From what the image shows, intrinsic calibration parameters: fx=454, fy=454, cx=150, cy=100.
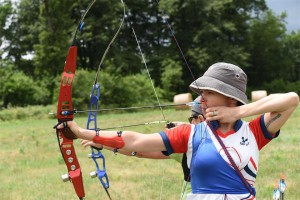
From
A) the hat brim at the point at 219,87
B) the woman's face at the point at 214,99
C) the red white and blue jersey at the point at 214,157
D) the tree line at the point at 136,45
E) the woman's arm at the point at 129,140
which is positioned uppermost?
the hat brim at the point at 219,87

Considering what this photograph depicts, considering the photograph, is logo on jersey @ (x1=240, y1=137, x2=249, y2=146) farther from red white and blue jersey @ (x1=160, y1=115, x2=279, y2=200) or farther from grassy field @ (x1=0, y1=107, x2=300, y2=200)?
grassy field @ (x1=0, y1=107, x2=300, y2=200)

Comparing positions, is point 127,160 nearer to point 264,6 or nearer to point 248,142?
point 248,142

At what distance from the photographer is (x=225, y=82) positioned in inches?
74.1

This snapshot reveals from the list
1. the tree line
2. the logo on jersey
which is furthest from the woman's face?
the tree line

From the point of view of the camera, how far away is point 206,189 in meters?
1.81

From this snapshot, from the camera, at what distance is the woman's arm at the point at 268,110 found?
5.98 feet

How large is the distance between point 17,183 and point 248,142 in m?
4.55

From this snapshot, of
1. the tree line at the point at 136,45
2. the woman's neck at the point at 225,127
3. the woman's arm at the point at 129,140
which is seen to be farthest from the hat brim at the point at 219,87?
the tree line at the point at 136,45

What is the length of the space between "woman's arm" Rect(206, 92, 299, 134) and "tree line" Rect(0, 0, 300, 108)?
1713cm

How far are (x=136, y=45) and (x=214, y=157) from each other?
1058 inches

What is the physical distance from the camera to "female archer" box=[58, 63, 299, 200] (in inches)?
70.8

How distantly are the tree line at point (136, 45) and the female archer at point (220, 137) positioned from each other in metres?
17.1

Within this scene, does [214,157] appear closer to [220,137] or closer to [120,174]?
[220,137]

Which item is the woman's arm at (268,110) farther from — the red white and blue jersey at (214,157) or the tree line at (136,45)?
the tree line at (136,45)
